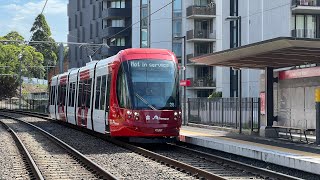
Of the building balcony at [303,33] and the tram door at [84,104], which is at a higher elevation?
the building balcony at [303,33]

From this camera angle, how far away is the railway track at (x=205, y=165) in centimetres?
1274

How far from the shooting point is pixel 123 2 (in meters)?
76.4

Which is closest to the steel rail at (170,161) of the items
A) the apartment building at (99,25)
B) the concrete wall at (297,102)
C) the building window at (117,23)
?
the concrete wall at (297,102)

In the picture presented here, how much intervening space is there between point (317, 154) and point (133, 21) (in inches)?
2240

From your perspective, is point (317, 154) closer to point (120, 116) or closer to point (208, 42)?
point (120, 116)

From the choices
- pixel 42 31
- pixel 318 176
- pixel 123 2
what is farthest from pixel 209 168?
pixel 42 31

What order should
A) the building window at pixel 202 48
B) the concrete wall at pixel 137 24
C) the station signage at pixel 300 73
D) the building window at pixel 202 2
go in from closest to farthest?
the station signage at pixel 300 73 < the building window at pixel 202 2 < the building window at pixel 202 48 < the concrete wall at pixel 137 24

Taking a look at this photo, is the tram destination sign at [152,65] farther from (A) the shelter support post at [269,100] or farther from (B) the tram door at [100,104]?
(A) the shelter support post at [269,100]

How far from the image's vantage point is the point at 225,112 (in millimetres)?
26688

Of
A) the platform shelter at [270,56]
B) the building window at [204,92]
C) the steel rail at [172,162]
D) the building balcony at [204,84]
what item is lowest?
the steel rail at [172,162]

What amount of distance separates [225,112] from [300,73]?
680 cm

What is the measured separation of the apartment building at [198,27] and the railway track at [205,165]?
13.3 metres

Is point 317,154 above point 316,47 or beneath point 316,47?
beneath

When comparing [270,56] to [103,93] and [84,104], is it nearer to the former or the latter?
[103,93]
